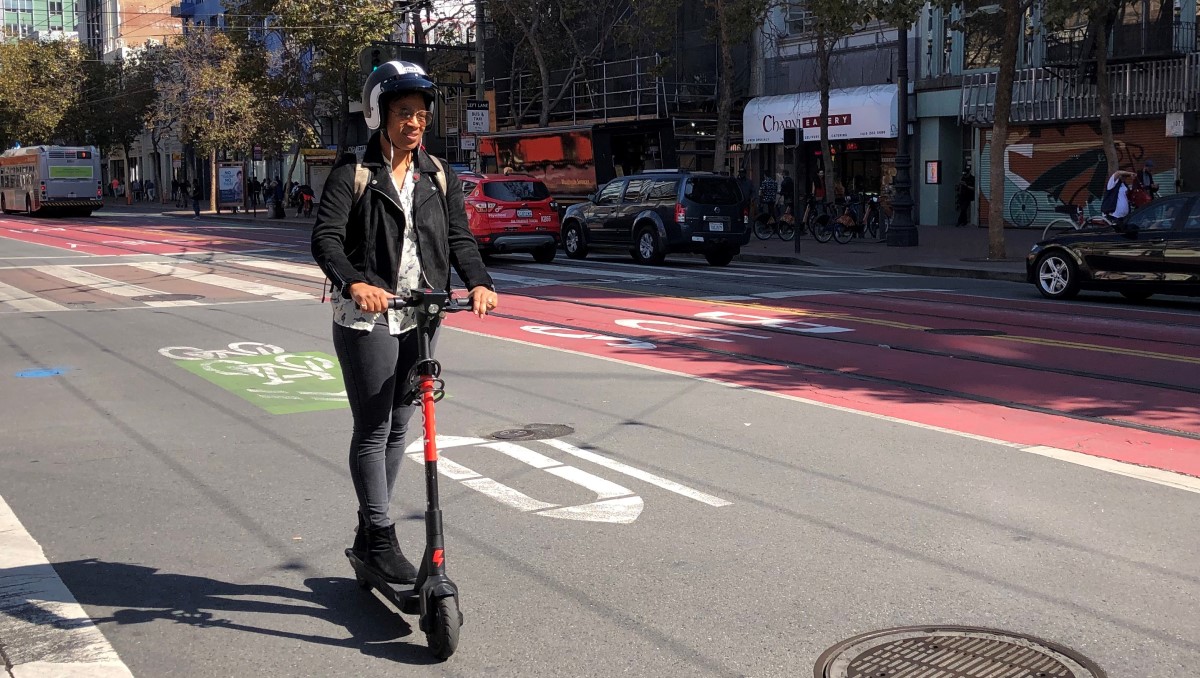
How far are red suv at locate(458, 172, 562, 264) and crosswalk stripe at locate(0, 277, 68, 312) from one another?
27.4 feet

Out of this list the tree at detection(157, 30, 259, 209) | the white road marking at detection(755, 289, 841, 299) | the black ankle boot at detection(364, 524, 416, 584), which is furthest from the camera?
the tree at detection(157, 30, 259, 209)

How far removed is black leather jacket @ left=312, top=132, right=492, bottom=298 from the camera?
4387 mm

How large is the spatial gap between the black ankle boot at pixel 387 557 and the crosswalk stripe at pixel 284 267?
15610 mm

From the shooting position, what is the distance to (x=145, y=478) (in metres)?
6.80

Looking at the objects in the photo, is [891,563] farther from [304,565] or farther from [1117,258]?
[1117,258]

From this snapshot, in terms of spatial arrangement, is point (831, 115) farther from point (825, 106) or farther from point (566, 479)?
point (566, 479)

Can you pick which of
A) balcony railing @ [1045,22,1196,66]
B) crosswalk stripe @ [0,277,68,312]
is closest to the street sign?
balcony railing @ [1045,22,1196,66]

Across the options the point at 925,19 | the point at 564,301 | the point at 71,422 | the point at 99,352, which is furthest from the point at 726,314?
the point at 925,19

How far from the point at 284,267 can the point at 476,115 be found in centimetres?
1717

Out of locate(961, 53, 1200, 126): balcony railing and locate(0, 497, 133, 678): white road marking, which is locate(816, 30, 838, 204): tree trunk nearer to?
locate(961, 53, 1200, 126): balcony railing

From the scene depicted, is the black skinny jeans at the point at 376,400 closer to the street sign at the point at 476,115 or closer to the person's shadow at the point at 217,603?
the person's shadow at the point at 217,603

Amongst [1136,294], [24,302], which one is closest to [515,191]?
[24,302]

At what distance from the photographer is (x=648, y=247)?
79.3 ft

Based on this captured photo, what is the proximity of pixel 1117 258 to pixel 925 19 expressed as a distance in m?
21.1
